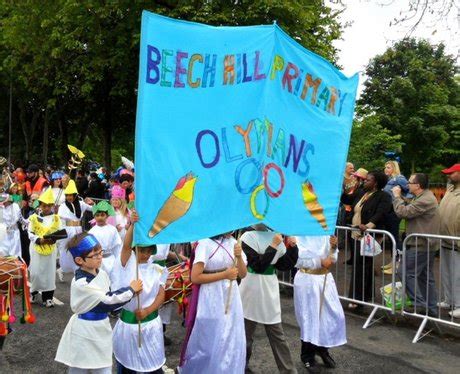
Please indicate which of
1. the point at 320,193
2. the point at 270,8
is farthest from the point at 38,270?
the point at 270,8

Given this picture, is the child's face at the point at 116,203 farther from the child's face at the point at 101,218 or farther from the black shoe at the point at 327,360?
the black shoe at the point at 327,360

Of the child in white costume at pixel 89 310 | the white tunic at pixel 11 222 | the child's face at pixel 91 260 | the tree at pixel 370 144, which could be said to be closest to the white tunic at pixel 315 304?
the child in white costume at pixel 89 310

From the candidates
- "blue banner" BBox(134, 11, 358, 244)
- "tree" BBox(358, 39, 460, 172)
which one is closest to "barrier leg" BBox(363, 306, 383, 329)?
"blue banner" BBox(134, 11, 358, 244)

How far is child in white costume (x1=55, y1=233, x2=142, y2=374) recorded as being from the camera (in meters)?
3.80

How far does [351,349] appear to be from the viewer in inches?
233

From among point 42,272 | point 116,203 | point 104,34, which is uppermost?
point 104,34

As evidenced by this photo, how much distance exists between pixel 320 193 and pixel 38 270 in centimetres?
472

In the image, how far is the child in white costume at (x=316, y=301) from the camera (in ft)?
17.0

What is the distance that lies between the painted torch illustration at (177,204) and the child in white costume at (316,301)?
1.86 meters

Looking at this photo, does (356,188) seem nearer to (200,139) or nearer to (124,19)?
(200,139)

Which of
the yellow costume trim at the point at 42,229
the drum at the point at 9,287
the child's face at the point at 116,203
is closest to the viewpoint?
the drum at the point at 9,287

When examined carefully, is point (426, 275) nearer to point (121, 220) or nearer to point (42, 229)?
point (121, 220)

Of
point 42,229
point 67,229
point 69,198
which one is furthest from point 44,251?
point 69,198

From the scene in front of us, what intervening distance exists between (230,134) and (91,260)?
1355mm
